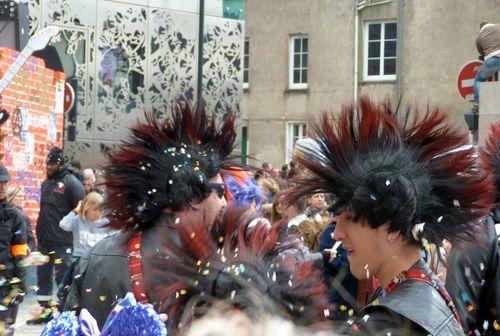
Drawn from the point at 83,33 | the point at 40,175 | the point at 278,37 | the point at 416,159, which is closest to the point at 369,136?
the point at 416,159

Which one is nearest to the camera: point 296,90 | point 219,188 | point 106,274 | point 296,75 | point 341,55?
point 106,274

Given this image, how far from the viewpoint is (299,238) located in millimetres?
2305

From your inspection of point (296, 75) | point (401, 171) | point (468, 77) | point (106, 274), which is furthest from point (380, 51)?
point (401, 171)

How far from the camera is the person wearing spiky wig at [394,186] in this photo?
8.71 feet

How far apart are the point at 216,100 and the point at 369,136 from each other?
1612 centimetres

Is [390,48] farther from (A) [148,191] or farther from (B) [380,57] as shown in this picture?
(A) [148,191]

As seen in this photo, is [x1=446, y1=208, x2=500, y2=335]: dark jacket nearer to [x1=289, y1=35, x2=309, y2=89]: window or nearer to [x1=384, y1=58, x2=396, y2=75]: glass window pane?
[x1=384, y1=58, x2=396, y2=75]: glass window pane

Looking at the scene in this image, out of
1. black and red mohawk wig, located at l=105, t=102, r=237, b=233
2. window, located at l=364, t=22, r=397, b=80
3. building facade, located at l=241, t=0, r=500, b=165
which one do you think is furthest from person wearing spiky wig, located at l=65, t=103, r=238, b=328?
window, located at l=364, t=22, r=397, b=80

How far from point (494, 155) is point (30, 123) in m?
8.31

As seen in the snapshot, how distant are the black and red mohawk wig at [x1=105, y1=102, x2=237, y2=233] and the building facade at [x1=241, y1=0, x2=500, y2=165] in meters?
19.4

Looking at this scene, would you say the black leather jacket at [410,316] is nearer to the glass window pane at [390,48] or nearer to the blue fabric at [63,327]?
the blue fabric at [63,327]

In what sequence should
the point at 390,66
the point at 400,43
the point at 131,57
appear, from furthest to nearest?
the point at 390,66
the point at 400,43
the point at 131,57

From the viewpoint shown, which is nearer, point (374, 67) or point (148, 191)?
point (148, 191)

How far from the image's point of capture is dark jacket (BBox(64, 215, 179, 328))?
11.3 feet
